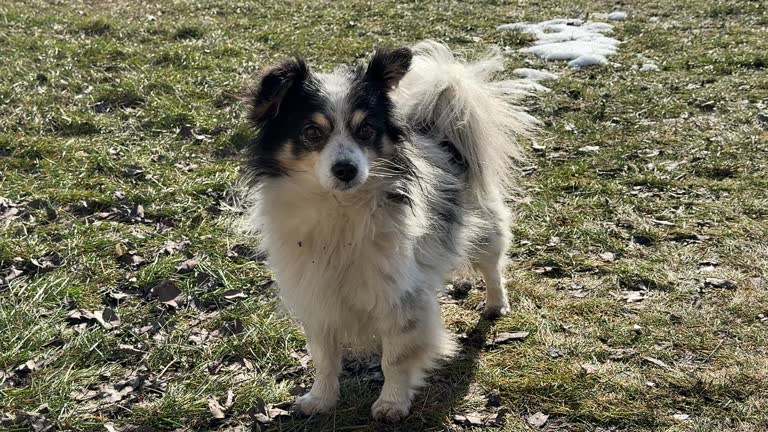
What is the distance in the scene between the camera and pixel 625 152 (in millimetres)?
6391

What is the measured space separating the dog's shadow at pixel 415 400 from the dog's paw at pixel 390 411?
0.09 feet

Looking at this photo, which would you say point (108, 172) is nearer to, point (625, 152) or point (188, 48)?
point (188, 48)

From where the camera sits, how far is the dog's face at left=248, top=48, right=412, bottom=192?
289 centimetres

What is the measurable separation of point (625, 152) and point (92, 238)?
474 centimetres

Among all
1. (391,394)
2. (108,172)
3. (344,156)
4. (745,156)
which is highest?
(344,156)

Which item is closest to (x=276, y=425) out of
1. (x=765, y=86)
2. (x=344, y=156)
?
(x=344, y=156)

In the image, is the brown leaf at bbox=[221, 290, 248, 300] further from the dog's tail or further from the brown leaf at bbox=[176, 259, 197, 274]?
the dog's tail

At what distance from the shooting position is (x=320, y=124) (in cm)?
294

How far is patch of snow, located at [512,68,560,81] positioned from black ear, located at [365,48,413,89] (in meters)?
5.70

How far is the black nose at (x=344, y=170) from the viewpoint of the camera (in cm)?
279

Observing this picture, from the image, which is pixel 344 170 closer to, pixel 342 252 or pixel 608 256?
pixel 342 252

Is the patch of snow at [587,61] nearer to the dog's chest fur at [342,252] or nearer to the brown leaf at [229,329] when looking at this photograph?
the brown leaf at [229,329]

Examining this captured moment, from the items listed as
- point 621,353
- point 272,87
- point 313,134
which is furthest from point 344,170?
point 621,353

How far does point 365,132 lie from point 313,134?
9.2 inches
